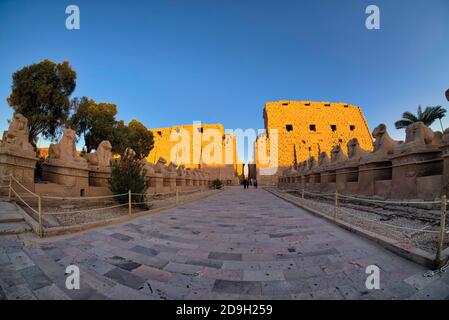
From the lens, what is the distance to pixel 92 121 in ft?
62.4

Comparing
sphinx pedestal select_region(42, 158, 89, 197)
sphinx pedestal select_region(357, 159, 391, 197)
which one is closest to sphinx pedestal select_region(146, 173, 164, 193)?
sphinx pedestal select_region(42, 158, 89, 197)

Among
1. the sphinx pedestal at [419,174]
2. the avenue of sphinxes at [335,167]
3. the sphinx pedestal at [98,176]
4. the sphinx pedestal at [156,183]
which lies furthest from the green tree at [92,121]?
the sphinx pedestal at [419,174]

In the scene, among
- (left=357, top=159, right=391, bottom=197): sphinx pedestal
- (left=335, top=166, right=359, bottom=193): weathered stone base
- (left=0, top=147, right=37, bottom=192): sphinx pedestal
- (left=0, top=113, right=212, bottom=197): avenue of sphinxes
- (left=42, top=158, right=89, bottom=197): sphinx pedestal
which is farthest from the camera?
(left=335, top=166, right=359, bottom=193): weathered stone base

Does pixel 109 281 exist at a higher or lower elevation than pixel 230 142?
lower

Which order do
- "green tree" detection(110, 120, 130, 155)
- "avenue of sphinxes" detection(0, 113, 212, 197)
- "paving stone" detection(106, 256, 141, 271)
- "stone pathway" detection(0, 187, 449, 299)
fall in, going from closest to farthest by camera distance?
Answer: "stone pathway" detection(0, 187, 449, 299), "paving stone" detection(106, 256, 141, 271), "avenue of sphinxes" detection(0, 113, 212, 197), "green tree" detection(110, 120, 130, 155)

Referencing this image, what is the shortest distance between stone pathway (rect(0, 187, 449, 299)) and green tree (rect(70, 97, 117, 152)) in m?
18.6

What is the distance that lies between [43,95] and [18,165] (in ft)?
37.2

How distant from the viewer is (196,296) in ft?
6.06

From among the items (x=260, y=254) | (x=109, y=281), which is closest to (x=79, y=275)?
(x=109, y=281)

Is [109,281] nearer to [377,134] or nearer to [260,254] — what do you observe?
[260,254]

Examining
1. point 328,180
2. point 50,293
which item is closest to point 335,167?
point 328,180

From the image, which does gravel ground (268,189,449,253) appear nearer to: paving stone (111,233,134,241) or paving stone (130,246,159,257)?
paving stone (130,246,159,257)

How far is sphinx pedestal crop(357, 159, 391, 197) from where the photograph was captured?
20.2ft
